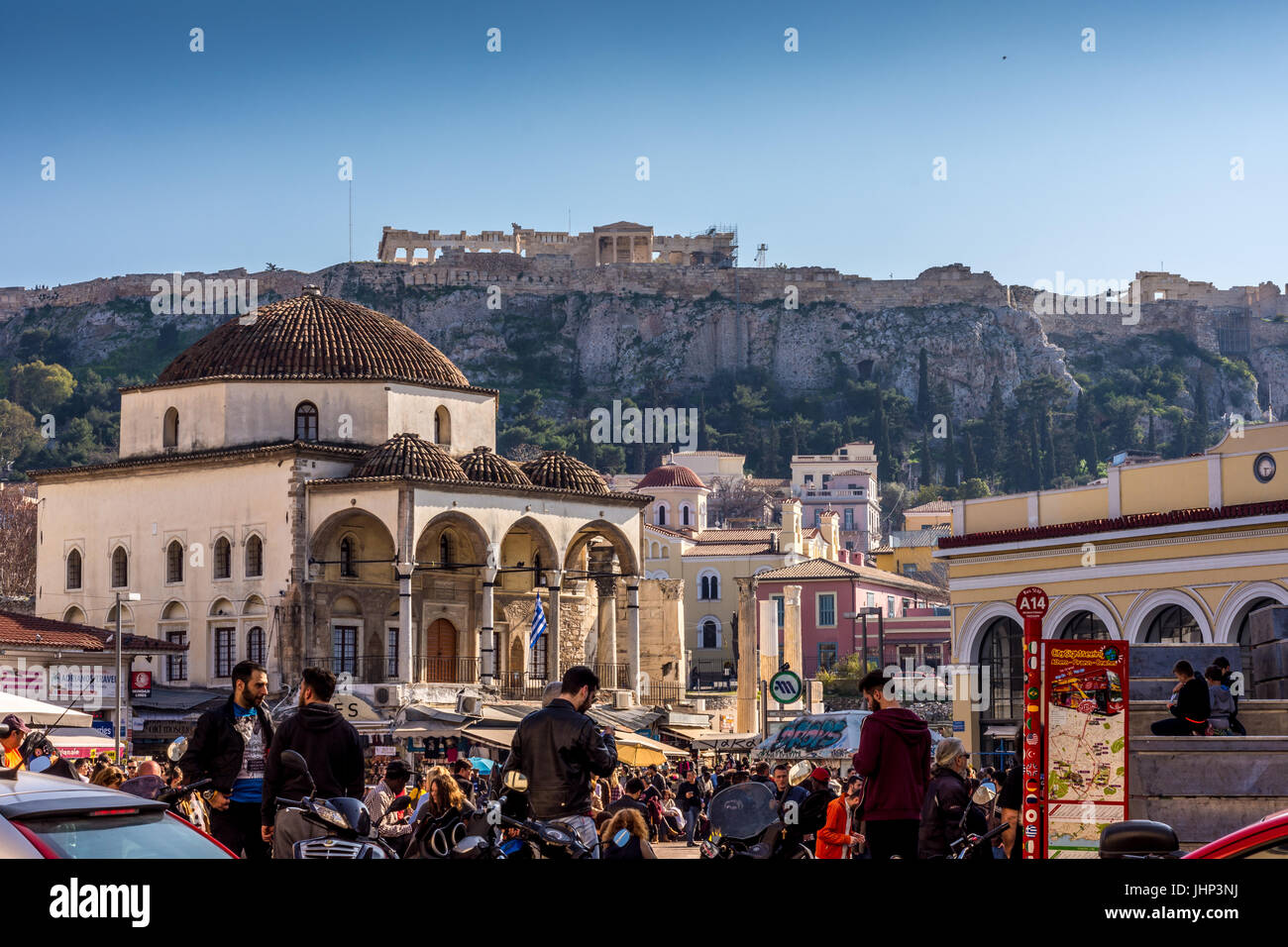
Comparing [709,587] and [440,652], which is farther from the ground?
[709,587]

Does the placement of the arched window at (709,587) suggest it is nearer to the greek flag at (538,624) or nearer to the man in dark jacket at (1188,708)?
the greek flag at (538,624)

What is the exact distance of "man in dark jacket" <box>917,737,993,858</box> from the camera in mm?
11203

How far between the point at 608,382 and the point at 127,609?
9588cm

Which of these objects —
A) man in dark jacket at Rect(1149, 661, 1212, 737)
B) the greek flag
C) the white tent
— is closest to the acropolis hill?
the greek flag

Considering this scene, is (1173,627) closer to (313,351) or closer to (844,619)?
(313,351)

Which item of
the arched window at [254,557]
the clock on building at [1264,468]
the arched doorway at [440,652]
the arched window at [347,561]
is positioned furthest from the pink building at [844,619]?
the clock on building at [1264,468]

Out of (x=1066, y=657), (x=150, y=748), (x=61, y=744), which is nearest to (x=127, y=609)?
(x=150, y=748)

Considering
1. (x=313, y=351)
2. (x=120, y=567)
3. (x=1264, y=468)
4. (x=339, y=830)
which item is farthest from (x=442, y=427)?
(x=339, y=830)

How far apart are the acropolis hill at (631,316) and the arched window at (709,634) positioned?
5210 cm

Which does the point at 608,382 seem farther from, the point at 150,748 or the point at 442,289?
the point at 150,748

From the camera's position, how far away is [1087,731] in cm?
1279

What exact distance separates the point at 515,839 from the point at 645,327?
135 m

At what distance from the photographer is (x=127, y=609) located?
4894 cm

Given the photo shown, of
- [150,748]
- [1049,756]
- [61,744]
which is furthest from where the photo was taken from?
[150,748]
